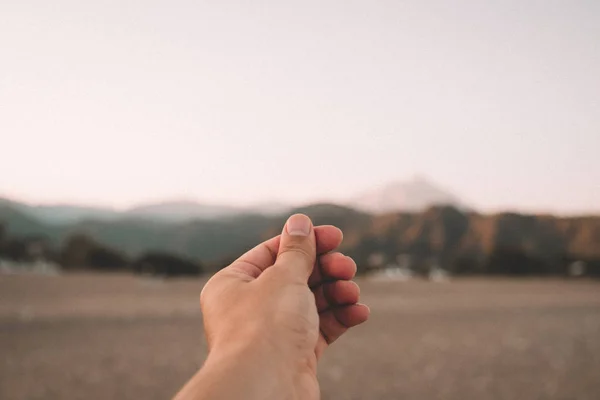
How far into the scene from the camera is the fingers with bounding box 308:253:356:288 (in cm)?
220

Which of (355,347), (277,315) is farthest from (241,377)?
(355,347)

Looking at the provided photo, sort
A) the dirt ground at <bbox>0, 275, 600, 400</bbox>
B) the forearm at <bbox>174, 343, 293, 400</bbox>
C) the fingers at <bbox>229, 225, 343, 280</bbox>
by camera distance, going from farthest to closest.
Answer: the dirt ground at <bbox>0, 275, 600, 400</bbox> → the fingers at <bbox>229, 225, 343, 280</bbox> → the forearm at <bbox>174, 343, 293, 400</bbox>

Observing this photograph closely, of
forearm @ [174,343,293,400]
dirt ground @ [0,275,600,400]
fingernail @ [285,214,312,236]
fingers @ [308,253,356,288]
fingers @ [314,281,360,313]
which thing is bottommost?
dirt ground @ [0,275,600,400]

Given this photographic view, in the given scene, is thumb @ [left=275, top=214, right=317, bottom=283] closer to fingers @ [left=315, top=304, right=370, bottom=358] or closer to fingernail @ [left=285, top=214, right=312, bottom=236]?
fingernail @ [left=285, top=214, right=312, bottom=236]

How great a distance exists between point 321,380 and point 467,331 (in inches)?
163

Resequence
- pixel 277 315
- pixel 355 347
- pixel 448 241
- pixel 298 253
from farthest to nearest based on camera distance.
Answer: pixel 448 241 → pixel 355 347 → pixel 298 253 → pixel 277 315

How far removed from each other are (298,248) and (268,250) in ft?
0.72

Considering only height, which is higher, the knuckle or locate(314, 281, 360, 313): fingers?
the knuckle

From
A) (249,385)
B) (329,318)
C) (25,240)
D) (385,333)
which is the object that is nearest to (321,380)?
(385,333)

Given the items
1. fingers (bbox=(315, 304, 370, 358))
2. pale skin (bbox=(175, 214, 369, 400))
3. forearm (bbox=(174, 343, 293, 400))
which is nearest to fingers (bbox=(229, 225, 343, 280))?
pale skin (bbox=(175, 214, 369, 400))

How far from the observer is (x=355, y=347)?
25.2 ft

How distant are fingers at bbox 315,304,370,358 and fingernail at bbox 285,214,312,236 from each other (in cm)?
37

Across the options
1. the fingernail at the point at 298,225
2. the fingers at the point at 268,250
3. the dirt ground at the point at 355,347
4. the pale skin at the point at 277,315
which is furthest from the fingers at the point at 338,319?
the dirt ground at the point at 355,347

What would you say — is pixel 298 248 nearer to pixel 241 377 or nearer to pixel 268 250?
pixel 268 250
